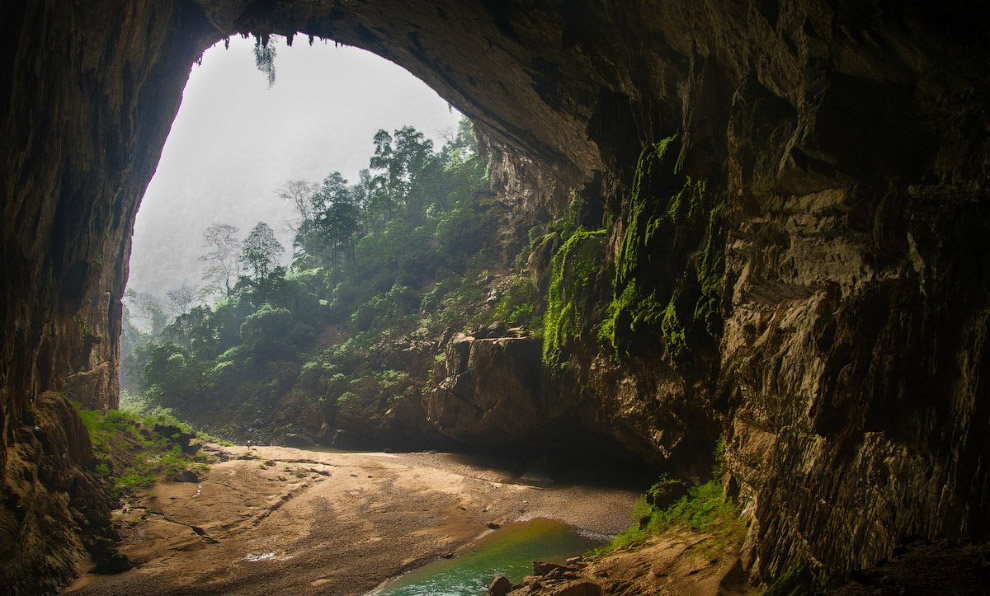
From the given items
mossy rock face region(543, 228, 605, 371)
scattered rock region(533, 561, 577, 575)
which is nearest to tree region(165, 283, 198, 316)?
mossy rock face region(543, 228, 605, 371)

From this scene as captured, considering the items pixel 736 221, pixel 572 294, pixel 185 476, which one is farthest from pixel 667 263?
pixel 185 476

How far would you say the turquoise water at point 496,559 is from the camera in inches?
428

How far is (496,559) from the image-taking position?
12.2m

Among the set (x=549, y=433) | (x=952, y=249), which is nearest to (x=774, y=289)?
(x=952, y=249)

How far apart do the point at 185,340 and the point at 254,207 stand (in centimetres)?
12867

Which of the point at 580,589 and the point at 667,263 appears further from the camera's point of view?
the point at 667,263

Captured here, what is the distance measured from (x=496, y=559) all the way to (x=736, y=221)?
28.3ft

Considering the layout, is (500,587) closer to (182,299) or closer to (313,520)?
(313,520)

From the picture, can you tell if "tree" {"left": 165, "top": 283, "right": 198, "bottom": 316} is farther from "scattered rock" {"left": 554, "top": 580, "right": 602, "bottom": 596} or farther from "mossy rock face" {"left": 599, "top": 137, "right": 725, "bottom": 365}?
"scattered rock" {"left": 554, "top": 580, "right": 602, "bottom": 596}

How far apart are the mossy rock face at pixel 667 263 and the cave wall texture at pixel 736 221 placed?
0.19 meters

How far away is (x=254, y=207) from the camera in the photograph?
165 m

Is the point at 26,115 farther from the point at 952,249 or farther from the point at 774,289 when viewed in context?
the point at 952,249

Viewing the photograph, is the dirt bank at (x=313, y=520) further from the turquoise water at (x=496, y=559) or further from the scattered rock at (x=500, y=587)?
the scattered rock at (x=500, y=587)

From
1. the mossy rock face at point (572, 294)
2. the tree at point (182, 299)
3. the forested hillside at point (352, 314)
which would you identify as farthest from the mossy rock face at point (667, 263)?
the tree at point (182, 299)
